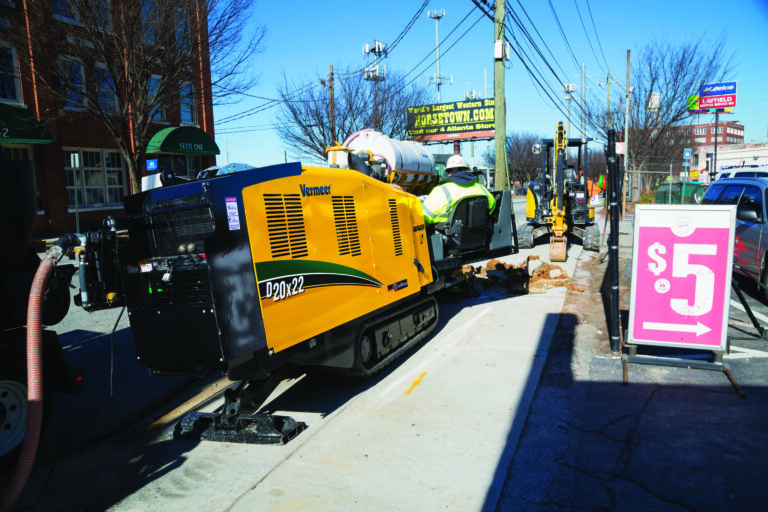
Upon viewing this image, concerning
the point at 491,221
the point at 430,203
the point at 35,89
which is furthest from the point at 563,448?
the point at 35,89

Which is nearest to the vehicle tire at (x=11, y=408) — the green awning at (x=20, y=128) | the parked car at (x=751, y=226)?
the parked car at (x=751, y=226)

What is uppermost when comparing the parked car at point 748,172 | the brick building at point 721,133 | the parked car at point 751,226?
the brick building at point 721,133

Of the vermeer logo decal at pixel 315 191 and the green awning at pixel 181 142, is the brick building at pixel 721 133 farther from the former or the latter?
the vermeer logo decal at pixel 315 191

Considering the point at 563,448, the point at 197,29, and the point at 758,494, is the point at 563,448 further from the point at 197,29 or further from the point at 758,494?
the point at 197,29

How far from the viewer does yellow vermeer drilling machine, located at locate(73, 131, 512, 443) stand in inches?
Answer: 162

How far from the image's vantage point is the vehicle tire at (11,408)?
4316 millimetres

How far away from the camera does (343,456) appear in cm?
434

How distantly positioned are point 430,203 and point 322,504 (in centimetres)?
594

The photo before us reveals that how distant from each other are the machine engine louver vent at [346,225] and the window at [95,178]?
18599mm

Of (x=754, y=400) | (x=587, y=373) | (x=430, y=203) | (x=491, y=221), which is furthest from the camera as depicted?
(x=491, y=221)

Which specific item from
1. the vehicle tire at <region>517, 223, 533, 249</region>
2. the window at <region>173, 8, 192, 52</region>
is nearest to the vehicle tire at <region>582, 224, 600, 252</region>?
the vehicle tire at <region>517, 223, 533, 249</region>

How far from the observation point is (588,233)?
55.9 feet

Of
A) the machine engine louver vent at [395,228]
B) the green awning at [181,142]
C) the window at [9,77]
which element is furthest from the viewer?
the green awning at [181,142]

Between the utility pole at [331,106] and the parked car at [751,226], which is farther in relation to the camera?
the utility pole at [331,106]
